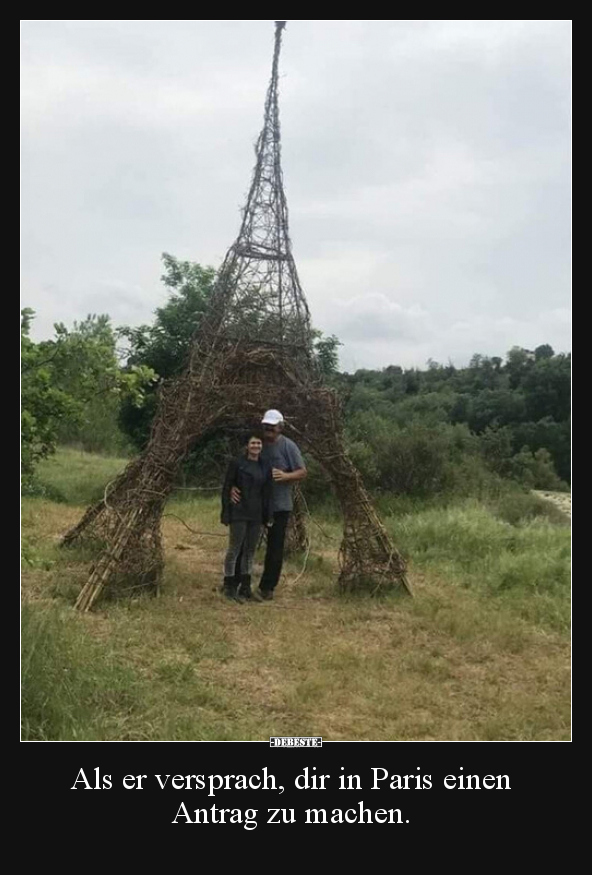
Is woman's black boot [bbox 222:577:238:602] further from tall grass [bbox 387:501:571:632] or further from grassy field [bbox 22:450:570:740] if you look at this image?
tall grass [bbox 387:501:571:632]

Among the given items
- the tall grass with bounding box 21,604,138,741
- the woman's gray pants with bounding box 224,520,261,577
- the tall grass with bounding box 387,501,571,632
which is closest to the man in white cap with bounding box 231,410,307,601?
the woman's gray pants with bounding box 224,520,261,577

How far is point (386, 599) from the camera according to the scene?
20.2 feet

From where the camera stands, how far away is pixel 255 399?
6.35 m

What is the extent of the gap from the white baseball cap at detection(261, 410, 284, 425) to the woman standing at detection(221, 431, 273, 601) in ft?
0.63

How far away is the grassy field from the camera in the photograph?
11.9 ft

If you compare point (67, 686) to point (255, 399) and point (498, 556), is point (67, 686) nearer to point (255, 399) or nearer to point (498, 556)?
point (255, 399)

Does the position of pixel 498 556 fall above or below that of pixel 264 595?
above

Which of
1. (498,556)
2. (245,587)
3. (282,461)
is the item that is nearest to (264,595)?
(245,587)

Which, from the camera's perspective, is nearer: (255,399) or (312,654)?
(312,654)

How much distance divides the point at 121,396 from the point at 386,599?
3.10 m

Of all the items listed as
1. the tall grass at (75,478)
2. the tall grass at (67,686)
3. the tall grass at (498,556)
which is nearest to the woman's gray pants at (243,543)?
the tall grass at (67,686)

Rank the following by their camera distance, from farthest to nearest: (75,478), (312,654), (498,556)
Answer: (75,478) → (498,556) → (312,654)

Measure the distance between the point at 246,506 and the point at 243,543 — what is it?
39cm

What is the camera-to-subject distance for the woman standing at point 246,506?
5.98 meters
